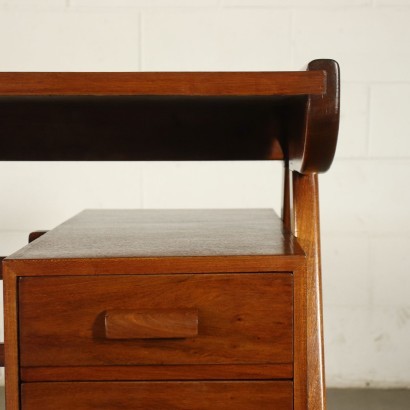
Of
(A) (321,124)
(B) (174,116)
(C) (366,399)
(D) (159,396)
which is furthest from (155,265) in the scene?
(C) (366,399)

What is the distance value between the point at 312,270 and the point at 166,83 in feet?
1.15

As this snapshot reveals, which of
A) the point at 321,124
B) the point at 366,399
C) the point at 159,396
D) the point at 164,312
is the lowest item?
the point at 366,399

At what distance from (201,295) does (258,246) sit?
116 mm

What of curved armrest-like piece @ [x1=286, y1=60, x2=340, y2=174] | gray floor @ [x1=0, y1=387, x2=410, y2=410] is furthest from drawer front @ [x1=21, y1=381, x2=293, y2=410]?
gray floor @ [x1=0, y1=387, x2=410, y2=410]

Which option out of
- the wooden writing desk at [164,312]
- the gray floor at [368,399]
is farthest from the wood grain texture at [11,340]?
the gray floor at [368,399]

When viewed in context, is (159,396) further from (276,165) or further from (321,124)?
(276,165)

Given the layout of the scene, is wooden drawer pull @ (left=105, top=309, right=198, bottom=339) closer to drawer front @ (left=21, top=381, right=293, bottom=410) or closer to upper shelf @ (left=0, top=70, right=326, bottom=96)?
drawer front @ (left=21, top=381, right=293, bottom=410)

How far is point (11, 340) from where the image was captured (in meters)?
0.77

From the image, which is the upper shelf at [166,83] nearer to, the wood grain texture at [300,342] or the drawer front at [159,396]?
the wood grain texture at [300,342]

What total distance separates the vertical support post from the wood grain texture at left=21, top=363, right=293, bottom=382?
9cm

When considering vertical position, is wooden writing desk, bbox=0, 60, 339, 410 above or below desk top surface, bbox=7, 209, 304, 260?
below

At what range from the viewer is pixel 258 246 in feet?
2.77

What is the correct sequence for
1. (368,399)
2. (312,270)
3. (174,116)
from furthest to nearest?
1. (368,399)
2. (174,116)
3. (312,270)

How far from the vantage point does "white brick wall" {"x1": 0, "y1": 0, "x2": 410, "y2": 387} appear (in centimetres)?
177
